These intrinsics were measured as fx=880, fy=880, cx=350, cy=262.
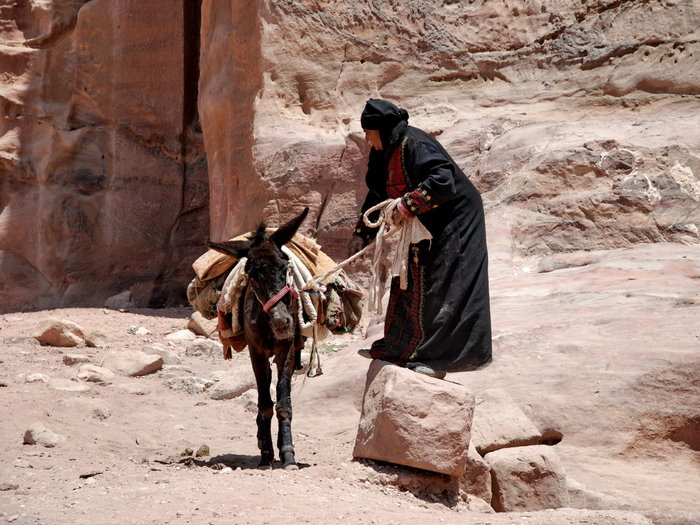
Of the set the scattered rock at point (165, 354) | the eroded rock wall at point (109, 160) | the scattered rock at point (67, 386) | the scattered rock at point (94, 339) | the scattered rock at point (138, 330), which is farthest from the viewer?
the eroded rock wall at point (109, 160)

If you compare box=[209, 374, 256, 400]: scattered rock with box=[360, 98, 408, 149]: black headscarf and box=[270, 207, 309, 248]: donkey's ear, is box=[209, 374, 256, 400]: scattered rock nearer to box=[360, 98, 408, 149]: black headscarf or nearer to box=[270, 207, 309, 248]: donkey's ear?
box=[270, 207, 309, 248]: donkey's ear

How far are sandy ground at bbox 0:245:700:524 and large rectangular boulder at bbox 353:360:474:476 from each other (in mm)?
177

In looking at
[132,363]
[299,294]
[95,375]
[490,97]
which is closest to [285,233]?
[299,294]

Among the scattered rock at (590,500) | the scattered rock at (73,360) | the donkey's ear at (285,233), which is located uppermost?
the donkey's ear at (285,233)

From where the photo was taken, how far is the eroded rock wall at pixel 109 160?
49.2ft

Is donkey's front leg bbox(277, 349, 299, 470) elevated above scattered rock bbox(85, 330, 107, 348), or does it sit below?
above

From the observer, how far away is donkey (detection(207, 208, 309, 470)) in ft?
16.7

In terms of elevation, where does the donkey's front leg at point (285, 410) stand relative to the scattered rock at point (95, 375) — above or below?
above

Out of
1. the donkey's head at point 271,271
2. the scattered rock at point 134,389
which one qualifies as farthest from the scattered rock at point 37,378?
the donkey's head at point 271,271

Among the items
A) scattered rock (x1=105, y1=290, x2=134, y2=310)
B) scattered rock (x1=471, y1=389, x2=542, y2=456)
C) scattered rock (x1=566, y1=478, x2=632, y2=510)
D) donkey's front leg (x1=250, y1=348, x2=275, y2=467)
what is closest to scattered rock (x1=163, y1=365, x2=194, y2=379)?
donkey's front leg (x1=250, y1=348, x2=275, y2=467)

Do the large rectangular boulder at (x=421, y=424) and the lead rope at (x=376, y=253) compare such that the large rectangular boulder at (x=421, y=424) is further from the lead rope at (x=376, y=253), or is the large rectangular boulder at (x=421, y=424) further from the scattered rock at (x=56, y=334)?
the scattered rock at (x=56, y=334)

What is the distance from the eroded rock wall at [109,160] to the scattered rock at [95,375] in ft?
22.9

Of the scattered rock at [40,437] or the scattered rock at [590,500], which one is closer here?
the scattered rock at [590,500]

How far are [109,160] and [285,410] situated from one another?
1108 centimetres
